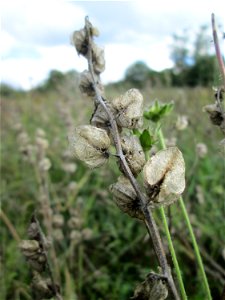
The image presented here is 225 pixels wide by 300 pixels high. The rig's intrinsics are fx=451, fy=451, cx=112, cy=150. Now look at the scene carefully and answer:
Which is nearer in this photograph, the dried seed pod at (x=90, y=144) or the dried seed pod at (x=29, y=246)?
the dried seed pod at (x=90, y=144)

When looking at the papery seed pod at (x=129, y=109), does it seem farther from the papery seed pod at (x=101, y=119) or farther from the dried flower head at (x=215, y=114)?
the dried flower head at (x=215, y=114)

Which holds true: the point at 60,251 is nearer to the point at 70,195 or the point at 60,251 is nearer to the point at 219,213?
the point at 70,195

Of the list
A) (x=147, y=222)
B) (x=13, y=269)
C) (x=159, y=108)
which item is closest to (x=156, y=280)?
(x=147, y=222)

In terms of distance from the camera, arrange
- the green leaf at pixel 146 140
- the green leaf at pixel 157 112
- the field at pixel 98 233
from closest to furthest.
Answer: the green leaf at pixel 146 140 < the green leaf at pixel 157 112 < the field at pixel 98 233

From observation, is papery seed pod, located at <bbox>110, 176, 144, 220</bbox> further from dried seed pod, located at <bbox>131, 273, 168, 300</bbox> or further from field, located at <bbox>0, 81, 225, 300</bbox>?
field, located at <bbox>0, 81, 225, 300</bbox>

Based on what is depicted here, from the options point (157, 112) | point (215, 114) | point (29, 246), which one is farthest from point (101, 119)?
point (157, 112)

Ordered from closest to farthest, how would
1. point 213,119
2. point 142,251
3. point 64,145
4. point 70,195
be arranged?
point 213,119 → point 142,251 → point 70,195 → point 64,145

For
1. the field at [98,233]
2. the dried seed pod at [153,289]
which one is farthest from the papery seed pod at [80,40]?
the dried seed pod at [153,289]
